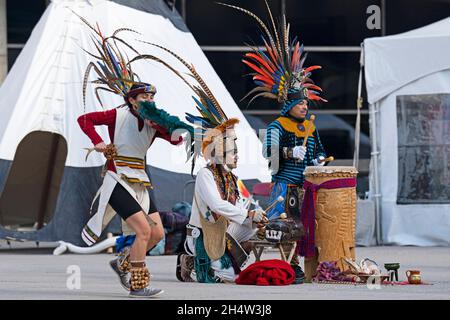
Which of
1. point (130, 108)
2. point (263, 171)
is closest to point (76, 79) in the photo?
point (263, 171)

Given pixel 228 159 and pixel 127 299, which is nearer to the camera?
pixel 127 299

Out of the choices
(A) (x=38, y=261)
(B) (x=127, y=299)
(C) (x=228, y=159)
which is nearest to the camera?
(B) (x=127, y=299)

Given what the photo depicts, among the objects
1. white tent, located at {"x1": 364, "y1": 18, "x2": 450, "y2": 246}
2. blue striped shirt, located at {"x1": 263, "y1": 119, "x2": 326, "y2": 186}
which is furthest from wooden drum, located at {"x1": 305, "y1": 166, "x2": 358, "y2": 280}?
white tent, located at {"x1": 364, "y1": 18, "x2": 450, "y2": 246}

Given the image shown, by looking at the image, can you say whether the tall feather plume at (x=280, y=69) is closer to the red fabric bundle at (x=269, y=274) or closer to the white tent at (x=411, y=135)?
the red fabric bundle at (x=269, y=274)

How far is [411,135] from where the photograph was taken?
58.5ft

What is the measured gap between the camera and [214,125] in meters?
11.6

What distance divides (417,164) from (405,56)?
4.63ft

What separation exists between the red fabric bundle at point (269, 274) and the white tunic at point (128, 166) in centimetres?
132

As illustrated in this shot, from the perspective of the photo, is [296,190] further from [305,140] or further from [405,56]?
[405,56]

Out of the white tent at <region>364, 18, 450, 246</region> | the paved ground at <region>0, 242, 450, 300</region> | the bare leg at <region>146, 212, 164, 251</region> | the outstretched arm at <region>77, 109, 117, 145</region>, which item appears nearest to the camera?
the paved ground at <region>0, 242, 450, 300</region>

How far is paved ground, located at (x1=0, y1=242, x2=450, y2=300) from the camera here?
1024cm

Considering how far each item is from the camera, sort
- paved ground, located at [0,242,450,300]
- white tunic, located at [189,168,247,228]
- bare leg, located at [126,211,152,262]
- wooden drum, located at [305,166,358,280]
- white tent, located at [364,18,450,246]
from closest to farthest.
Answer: bare leg, located at [126,211,152,262] < paved ground, located at [0,242,450,300] < white tunic, located at [189,168,247,228] < wooden drum, located at [305,166,358,280] < white tent, located at [364,18,450,246]

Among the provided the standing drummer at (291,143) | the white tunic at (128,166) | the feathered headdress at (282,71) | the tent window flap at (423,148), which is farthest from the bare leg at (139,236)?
the tent window flap at (423,148)

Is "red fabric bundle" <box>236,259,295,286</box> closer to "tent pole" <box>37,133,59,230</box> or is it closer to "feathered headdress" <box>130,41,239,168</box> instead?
"feathered headdress" <box>130,41,239,168</box>
